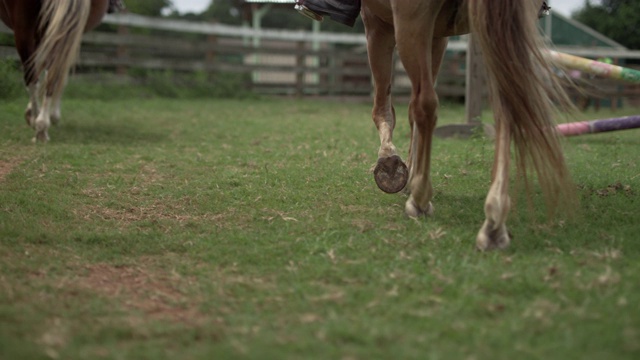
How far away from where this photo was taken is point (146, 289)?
2826mm

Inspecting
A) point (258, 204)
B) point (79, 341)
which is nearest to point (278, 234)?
point (258, 204)

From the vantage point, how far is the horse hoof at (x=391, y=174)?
13.9 ft

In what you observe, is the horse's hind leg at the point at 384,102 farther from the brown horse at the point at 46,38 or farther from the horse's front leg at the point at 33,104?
the horse's front leg at the point at 33,104

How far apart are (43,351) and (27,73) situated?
5470 millimetres

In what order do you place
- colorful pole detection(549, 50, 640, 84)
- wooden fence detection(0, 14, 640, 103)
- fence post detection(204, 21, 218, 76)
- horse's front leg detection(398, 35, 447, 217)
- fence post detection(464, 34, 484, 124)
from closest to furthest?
horse's front leg detection(398, 35, 447, 217)
colorful pole detection(549, 50, 640, 84)
fence post detection(464, 34, 484, 124)
wooden fence detection(0, 14, 640, 103)
fence post detection(204, 21, 218, 76)

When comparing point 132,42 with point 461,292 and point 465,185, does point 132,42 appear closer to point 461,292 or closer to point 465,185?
point 465,185

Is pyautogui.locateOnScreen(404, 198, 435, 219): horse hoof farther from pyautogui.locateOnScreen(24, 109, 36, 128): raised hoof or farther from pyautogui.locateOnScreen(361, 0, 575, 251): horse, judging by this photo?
pyautogui.locateOnScreen(24, 109, 36, 128): raised hoof

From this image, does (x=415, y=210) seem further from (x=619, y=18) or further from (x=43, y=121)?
(x=619, y=18)

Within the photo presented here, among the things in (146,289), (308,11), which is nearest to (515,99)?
(146,289)

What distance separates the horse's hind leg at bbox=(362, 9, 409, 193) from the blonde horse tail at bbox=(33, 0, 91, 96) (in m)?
2.97

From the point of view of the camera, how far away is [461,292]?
104 inches

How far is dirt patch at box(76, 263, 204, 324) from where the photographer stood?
8.38ft

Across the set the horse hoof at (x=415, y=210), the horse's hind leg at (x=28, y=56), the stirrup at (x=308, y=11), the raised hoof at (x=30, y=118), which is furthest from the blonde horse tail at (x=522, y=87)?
the raised hoof at (x=30, y=118)

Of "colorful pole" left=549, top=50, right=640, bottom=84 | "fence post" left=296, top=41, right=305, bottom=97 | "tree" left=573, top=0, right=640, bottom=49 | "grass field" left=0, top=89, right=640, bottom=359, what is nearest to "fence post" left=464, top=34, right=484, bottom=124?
"colorful pole" left=549, top=50, right=640, bottom=84
